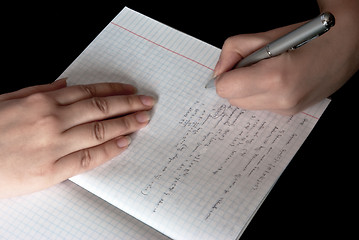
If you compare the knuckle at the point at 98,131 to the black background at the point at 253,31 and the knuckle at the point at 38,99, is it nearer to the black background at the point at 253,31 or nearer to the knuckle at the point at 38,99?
the knuckle at the point at 38,99

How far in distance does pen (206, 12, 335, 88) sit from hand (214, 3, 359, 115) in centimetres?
2

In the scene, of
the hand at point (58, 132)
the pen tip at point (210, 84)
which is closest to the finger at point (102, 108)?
the hand at point (58, 132)

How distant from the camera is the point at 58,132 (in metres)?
0.66

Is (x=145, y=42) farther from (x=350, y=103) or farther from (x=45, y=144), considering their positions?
(x=350, y=103)

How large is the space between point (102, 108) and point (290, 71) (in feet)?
1.14

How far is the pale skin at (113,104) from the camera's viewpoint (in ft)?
2.13

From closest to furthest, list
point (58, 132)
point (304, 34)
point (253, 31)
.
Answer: point (304, 34)
point (58, 132)
point (253, 31)

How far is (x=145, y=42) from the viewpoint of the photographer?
83 cm

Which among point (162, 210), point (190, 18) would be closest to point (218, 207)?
point (162, 210)

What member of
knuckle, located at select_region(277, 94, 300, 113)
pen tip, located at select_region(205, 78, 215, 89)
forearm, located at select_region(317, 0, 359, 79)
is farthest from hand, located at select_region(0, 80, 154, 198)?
forearm, located at select_region(317, 0, 359, 79)

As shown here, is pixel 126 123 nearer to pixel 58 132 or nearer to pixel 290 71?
pixel 58 132

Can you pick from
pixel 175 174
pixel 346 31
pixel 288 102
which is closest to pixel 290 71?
pixel 288 102

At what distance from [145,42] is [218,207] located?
398 millimetres

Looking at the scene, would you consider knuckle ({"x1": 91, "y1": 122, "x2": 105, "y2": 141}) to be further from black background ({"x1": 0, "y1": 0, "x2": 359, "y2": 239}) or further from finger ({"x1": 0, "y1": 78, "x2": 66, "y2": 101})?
black background ({"x1": 0, "y1": 0, "x2": 359, "y2": 239})
